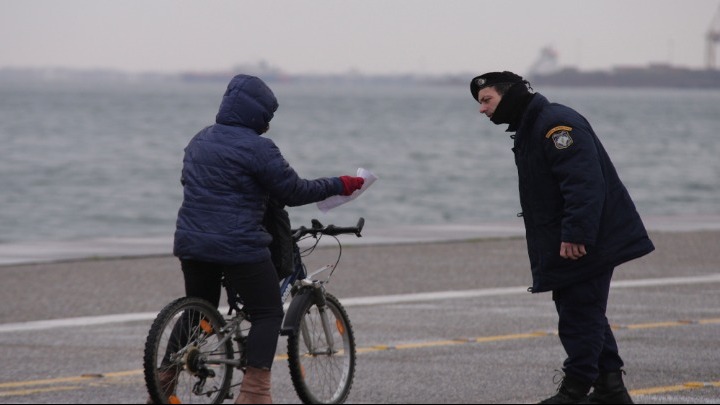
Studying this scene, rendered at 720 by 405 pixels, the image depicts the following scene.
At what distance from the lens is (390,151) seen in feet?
283

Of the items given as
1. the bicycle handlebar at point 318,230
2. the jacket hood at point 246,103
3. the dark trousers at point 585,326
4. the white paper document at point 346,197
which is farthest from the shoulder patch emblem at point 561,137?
the jacket hood at point 246,103

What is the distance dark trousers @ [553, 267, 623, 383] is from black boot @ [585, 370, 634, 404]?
19cm

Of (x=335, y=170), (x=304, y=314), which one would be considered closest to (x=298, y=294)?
(x=304, y=314)

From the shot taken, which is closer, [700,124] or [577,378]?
[577,378]

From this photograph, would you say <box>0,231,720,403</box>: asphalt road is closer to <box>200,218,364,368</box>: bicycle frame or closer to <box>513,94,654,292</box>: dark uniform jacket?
<box>200,218,364,368</box>: bicycle frame

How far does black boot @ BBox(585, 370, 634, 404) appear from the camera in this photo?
309 inches

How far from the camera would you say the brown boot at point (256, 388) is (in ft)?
24.8

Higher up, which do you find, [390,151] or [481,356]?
[481,356]

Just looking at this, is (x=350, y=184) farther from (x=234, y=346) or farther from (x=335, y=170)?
(x=335, y=170)

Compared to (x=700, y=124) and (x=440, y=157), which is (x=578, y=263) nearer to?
(x=440, y=157)

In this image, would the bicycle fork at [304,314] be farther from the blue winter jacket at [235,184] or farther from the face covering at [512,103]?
the face covering at [512,103]

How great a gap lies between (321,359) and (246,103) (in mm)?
1534

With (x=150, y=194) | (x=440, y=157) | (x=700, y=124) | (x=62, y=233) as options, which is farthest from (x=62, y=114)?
(x=62, y=233)

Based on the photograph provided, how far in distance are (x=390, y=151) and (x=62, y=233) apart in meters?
47.6
